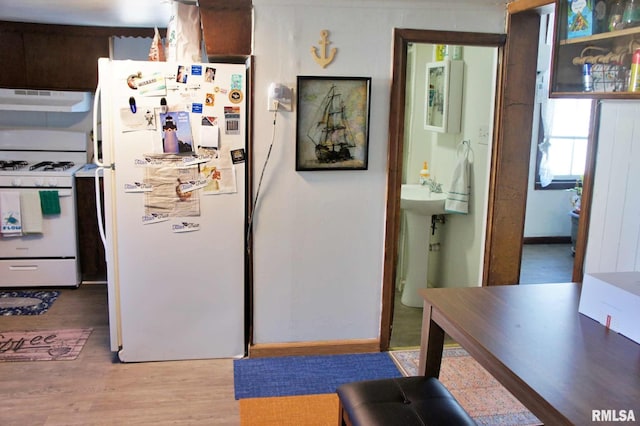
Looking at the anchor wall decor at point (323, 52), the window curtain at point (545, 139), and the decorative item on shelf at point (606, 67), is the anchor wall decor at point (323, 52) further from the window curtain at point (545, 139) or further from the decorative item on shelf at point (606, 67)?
the window curtain at point (545, 139)

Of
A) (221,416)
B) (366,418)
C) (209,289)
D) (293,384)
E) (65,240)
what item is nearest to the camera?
(366,418)

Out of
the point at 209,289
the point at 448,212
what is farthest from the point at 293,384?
the point at 448,212

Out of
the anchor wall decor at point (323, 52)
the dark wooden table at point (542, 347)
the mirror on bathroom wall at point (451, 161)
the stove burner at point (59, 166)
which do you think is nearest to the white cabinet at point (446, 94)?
the mirror on bathroom wall at point (451, 161)

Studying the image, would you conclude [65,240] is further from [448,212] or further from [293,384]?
[448,212]

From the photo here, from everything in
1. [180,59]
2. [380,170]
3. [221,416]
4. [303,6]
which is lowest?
[221,416]

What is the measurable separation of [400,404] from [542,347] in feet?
1.70

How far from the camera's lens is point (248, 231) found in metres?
3.26

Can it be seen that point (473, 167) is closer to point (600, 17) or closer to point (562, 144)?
point (600, 17)

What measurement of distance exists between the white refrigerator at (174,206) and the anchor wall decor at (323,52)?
41 centimetres

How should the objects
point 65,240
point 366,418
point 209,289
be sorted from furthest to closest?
point 65,240 < point 209,289 < point 366,418

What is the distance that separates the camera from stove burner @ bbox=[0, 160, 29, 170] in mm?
4457

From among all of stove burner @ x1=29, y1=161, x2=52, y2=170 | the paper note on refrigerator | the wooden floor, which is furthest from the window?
stove burner @ x1=29, y1=161, x2=52, y2=170

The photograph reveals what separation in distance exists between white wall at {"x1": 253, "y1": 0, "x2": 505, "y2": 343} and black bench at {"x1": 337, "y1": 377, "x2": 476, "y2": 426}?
1.34 meters

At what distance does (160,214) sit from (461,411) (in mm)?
1962
